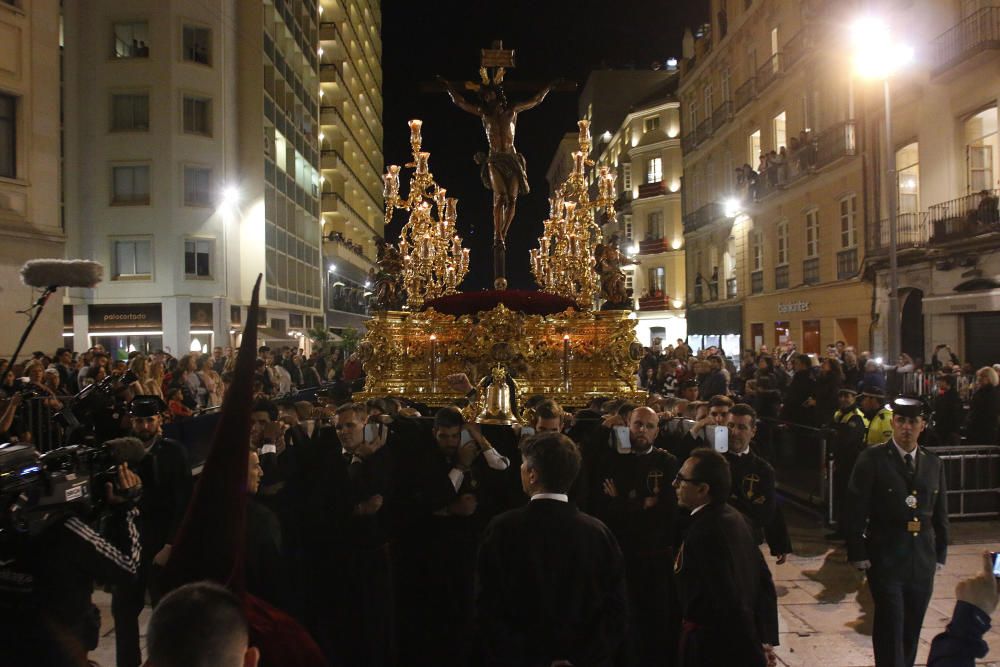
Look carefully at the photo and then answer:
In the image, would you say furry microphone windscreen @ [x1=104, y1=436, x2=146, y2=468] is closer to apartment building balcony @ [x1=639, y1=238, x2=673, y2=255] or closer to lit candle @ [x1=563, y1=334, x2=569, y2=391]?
lit candle @ [x1=563, y1=334, x2=569, y2=391]

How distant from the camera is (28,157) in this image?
17625mm

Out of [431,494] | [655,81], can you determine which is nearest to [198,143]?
[431,494]

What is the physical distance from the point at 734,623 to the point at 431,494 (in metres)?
2.49

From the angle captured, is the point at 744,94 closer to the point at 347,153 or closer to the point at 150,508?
the point at 347,153

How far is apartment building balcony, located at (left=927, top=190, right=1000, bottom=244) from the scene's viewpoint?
17.5m

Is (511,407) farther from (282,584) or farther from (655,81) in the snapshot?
(655,81)

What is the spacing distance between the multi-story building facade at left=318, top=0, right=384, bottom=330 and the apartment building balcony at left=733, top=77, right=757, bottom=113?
80.9 ft

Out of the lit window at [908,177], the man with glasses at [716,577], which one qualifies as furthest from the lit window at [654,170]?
the man with glasses at [716,577]

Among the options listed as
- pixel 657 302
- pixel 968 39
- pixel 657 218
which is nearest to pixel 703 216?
pixel 657 302

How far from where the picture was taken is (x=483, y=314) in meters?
12.5

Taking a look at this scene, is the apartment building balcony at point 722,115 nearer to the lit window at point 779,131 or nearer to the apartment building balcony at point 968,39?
the lit window at point 779,131

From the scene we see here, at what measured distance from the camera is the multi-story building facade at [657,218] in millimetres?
49844

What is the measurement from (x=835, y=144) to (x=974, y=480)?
17.7 m

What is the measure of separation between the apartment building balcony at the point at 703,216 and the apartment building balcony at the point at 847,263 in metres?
11.3
